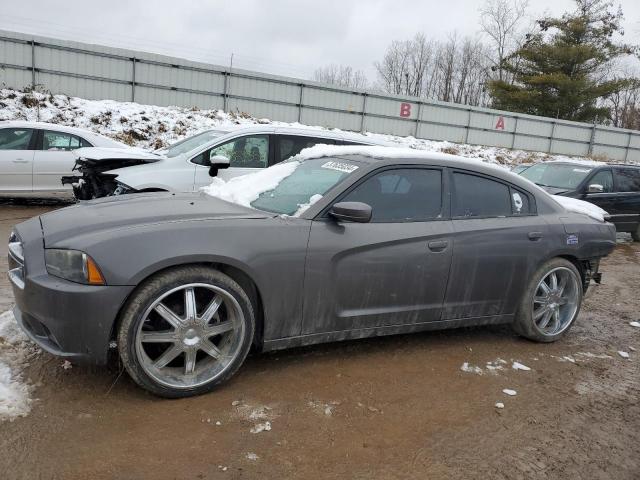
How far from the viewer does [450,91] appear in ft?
180

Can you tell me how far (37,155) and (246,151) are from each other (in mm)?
4353

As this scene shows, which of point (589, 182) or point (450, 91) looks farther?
point (450, 91)

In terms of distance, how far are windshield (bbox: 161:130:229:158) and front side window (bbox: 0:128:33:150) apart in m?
3.14

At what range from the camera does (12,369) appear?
131 inches

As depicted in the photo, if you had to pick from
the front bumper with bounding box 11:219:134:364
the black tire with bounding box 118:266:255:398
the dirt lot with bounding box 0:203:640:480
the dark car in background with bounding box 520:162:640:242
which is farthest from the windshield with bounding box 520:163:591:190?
the front bumper with bounding box 11:219:134:364

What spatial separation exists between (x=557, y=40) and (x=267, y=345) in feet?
136

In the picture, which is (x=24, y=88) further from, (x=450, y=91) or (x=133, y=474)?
(x=450, y=91)

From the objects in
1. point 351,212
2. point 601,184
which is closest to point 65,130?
point 351,212

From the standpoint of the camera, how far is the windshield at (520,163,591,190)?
32.6ft

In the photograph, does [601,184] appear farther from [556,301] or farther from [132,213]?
[132,213]

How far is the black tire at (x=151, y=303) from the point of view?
9.68ft

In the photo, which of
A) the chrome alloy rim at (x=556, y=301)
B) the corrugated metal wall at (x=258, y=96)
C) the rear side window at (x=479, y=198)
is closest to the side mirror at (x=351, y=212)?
the rear side window at (x=479, y=198)

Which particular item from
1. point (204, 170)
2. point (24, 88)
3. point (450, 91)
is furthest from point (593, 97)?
point (204, 170)

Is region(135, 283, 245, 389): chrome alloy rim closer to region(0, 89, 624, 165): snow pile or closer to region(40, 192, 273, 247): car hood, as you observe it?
region(40, 192, 273, 247): car hood
